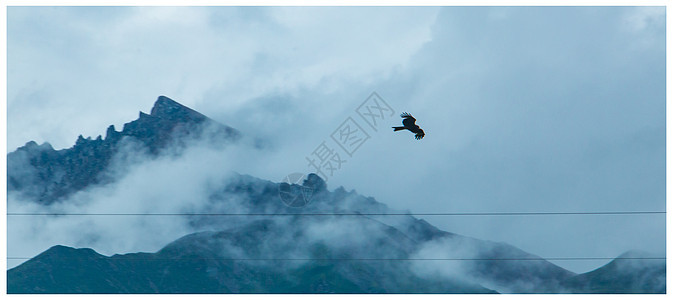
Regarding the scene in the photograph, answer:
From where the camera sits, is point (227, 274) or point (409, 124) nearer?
point (409, 124)

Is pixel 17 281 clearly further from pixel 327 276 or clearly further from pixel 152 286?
pixel 327 276

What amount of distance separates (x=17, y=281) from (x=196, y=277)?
1244cm

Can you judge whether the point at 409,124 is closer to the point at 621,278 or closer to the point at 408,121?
the point at 408,121

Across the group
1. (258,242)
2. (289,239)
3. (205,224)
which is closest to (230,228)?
(205,224)

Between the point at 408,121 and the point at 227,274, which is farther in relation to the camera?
the point at 227,274

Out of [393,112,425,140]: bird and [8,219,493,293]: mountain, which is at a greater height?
[393,112,425,140]: bird

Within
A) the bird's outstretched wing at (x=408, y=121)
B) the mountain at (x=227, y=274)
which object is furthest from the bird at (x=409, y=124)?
the mountain at (x=227, y=274)

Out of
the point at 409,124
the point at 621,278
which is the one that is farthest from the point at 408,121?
the point at 621,278

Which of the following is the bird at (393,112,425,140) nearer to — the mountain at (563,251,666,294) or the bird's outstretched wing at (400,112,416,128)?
the bird's outstretched wing at (400,112,416,128)

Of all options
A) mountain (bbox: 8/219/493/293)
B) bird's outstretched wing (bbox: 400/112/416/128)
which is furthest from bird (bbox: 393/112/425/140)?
mountain (bbox: 8/219/493/293)

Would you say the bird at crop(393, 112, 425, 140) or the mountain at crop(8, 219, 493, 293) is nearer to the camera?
the bird at crop(393, 112, 425, 140)

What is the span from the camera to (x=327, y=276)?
47469mm

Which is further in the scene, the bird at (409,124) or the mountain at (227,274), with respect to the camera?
the mountain at (227,274)

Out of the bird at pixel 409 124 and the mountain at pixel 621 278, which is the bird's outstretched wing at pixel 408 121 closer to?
the bird at pixel 409 124
